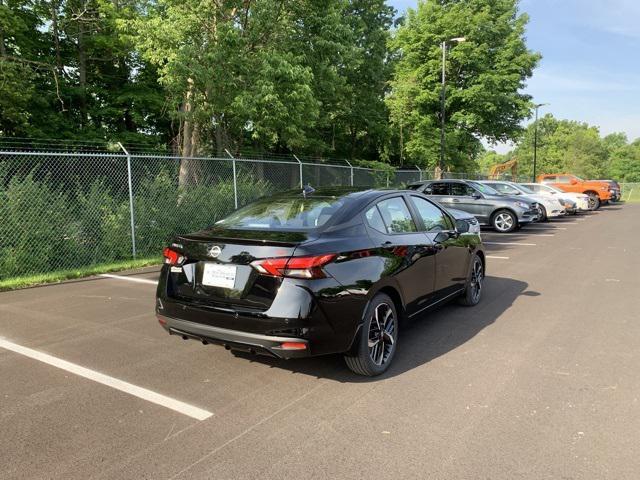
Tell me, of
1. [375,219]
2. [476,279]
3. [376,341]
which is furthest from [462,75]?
[376,341]

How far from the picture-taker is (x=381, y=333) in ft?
12.8

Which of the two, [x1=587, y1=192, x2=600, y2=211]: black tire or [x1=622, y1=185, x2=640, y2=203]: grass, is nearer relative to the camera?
[x1=587, y1=192, x2=600, y2=211]: black tire

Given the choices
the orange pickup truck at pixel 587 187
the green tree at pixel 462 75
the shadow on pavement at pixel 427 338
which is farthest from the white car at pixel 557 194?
the shadow on pavement at pixel 427 338

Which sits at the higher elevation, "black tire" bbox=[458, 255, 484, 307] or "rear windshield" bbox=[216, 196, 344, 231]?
"rear windshield" bbox=[216, 196, 344, 231]

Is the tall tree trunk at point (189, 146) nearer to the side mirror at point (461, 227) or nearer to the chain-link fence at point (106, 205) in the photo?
the chain-link fence at point (106, 205)

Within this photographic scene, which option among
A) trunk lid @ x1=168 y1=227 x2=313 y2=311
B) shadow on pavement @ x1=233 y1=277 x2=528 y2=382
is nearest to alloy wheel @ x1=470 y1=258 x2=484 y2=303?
shadow on pavement @ x1=233 y1=277 x2=528 y2=382

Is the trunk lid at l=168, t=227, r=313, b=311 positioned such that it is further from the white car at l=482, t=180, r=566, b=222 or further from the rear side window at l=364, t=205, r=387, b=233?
the white car at l=482, t=180, r=566, b=222

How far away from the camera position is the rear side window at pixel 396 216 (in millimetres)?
4406

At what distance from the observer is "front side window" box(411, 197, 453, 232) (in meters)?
5.06

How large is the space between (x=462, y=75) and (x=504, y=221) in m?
16.5

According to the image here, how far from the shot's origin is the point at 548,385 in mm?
3707

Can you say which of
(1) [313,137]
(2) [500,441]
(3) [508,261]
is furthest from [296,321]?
(1) [313,137]

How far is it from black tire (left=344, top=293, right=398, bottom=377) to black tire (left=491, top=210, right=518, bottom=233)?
510 inches

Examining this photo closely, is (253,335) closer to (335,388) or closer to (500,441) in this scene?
(335,388)
